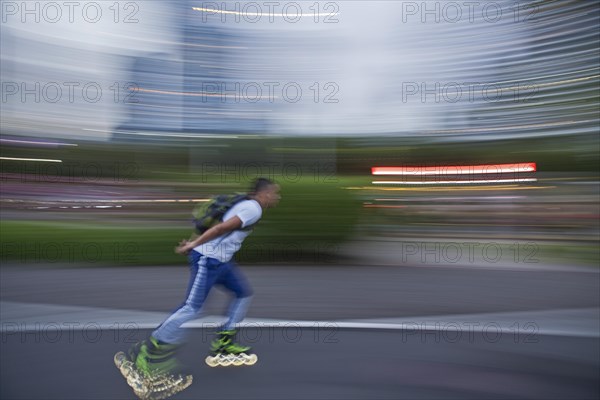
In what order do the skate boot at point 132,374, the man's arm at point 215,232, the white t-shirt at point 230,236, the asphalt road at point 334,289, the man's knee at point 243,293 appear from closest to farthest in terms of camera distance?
1. the skate boot at point 132,374
2. the man's arm at point 215,232
3. the white t-shirt at point 230,236
4. the man's knee at point 243,293
5. the asphalt road at point 334,289

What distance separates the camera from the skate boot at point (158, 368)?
3.64m

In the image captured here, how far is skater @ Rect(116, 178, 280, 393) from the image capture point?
375cm

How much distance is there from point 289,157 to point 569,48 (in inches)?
428

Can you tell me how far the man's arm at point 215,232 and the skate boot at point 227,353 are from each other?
0.93m

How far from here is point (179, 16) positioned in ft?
41.2

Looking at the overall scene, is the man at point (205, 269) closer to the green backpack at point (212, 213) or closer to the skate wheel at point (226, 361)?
the green backpack at point (212, 213)

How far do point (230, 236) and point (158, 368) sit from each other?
40.2 inches

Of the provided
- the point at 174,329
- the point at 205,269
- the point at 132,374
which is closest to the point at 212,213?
the point at 205,269

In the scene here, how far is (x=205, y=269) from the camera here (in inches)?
154

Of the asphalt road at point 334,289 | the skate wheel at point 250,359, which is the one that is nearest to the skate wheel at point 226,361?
the skate wheel at point 250,359

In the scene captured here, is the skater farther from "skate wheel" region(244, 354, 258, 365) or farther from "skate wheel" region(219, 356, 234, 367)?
"skate wheel" region(244, 354, 258, 365)

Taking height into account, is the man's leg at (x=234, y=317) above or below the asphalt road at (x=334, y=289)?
above

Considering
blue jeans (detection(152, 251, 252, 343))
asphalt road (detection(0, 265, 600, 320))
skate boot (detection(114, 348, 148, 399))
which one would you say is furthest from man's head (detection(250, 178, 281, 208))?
asphalt road (detection(0, 265, 600, 320))

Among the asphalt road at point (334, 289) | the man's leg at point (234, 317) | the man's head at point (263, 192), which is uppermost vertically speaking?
the man's head at point (263, 192)
